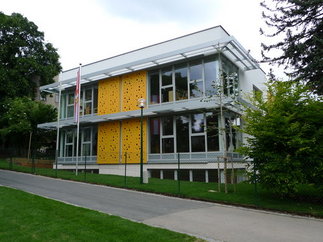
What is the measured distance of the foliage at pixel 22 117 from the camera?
2855 centimetres

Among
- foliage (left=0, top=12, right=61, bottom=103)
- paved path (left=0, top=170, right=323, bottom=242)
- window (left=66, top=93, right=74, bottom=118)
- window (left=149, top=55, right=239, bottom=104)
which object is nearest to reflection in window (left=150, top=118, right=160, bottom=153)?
window (left=149, top=55, right=239, bottom=104)

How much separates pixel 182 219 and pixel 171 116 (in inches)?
445

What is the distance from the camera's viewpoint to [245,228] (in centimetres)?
705

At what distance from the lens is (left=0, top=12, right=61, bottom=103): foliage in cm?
3145

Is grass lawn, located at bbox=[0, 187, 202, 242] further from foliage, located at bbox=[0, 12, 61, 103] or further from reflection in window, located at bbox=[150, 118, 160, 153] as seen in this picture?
foliage, located at bbox=[0, 12, 61, 103]

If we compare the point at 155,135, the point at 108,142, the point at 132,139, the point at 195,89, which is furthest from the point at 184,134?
the point at 108,142

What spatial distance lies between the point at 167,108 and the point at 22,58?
21952 mm

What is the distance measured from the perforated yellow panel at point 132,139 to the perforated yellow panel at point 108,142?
2.27 feet

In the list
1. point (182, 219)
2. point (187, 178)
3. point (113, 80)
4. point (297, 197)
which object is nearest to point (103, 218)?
point (182, 219)

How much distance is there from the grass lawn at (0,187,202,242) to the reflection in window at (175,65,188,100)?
446 inches

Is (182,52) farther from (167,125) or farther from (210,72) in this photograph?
(167,125)

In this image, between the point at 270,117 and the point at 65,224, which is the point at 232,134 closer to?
the point at 270,117

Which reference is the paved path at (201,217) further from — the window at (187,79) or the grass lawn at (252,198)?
the window at (187,79)

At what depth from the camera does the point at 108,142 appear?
841 inches
